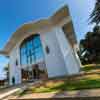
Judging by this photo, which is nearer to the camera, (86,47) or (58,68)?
(58,68)

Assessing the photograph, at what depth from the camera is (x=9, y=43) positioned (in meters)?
20.7

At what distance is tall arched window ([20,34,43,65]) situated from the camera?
17.7 meters

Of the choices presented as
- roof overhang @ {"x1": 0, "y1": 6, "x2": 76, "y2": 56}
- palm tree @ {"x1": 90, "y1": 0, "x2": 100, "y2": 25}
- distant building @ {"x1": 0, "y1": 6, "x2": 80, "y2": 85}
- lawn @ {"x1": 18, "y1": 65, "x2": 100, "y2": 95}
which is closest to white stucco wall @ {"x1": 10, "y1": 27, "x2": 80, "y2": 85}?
distant building @ {"x1": 0, "y1": 6, "x2": 80, "y2": 85}

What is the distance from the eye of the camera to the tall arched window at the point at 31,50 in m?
17.7

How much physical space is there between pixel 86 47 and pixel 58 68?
22830mm

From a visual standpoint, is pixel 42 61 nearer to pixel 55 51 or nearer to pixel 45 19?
pixel 55 51

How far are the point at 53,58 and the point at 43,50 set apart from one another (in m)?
1.68

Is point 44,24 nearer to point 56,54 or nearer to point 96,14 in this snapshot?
point 56,54

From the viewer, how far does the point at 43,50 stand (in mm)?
17016

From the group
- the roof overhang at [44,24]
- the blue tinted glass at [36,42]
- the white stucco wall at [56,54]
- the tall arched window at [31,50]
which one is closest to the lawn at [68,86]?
the white stucco wall at [56,54]

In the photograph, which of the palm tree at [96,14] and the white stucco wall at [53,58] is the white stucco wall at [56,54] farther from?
the palm tree at [96,14]

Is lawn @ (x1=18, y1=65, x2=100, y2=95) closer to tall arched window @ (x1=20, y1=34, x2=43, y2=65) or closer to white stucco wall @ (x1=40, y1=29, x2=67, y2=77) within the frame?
white stucco wall @ (x1=40, y1=29, x2=67, y2=77)

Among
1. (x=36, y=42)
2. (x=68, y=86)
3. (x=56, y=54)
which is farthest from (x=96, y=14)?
(x=68, y=86)

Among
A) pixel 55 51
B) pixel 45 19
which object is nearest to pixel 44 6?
pixel 45 19
